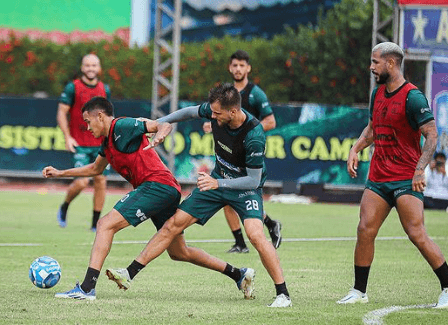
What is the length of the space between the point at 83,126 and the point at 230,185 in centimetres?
691

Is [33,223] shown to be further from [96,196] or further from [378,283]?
[378,283]

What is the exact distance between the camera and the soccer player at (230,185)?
29.5 feet

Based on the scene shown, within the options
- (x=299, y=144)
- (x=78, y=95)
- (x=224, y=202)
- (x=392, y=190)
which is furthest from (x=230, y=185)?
(x=299, y=144)

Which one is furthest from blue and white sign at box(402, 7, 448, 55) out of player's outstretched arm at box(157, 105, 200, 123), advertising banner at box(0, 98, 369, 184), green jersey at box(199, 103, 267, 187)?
green jersey at box(199, 103, 267, 187)

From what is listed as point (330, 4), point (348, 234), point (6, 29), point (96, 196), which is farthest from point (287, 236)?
point (6, 29)

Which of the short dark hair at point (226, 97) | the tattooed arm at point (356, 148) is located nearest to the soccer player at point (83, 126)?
the tattooed arm at point (356, 148)

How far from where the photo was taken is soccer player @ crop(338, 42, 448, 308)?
355 inches

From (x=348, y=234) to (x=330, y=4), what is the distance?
960 inches

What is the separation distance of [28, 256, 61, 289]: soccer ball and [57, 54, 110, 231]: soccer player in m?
6.04

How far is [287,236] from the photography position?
15781 mm

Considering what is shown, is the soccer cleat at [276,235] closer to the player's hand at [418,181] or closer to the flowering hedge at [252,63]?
the player's hand at [418,181]

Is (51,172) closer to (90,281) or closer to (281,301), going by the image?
(90,281)

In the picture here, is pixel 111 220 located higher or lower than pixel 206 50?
lower

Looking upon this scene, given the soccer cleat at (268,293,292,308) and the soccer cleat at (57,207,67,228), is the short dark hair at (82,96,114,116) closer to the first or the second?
the soccer cleat at (268,293,292,308)
